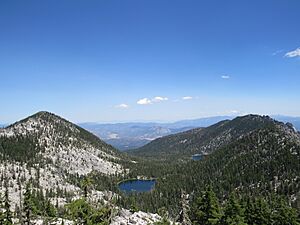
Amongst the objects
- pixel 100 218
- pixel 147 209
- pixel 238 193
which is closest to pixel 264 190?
pixel 238 193

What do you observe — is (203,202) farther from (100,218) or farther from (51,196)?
(51,196)

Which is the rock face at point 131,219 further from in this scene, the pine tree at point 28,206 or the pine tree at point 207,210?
the pine tree at point 28,206

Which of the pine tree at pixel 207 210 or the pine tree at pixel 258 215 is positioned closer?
the pine tree at pixel 207 210

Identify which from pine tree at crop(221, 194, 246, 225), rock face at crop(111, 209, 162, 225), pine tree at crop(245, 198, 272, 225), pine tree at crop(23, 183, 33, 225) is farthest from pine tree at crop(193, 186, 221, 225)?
pine tree at crop(23, 183, 33, 225)

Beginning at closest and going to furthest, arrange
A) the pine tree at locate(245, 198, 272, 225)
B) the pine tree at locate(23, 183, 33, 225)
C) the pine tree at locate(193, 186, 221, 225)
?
the pine tree at locate(23, 183, 33, 225), the pine tree at locate(193, 186, 221, 225), the pine tree at locate(245, 198, 272, 225)

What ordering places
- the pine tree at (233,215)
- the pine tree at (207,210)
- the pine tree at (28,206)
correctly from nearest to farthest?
the pine tree at (28,206)
the pine tree at (233,215)
the pine tree at (207,210)

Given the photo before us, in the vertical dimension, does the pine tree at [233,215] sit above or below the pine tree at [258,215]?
above

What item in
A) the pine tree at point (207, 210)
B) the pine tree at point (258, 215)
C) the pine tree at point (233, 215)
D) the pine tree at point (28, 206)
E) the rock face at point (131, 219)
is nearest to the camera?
the pine tree at point (28, 206)

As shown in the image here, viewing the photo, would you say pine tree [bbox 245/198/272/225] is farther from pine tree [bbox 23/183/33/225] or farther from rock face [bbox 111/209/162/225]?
pine tree [bbox 23/183/33/225]

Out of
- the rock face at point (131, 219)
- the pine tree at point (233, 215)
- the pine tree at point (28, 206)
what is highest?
the pine tree at point (28, 206)

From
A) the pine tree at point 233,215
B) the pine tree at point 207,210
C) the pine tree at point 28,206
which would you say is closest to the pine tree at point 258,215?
the pine tree at point 233,215

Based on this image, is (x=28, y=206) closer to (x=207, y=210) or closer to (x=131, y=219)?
(x=207, y=210)

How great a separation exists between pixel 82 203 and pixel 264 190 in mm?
170503

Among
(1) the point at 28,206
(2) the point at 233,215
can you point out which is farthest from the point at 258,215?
(1) the point at 28,206
